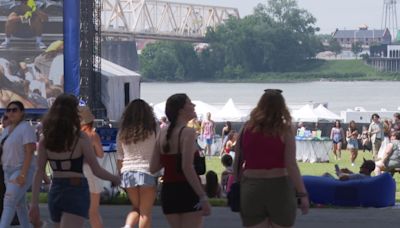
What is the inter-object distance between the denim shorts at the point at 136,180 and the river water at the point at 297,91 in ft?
351

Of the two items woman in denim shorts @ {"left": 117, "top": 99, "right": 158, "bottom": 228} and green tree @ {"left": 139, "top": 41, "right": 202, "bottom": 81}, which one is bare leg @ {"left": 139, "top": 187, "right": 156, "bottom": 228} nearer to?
woman in denim shorts @ {"left": 117, "top": 99, "right": 158, "bottom": 228}

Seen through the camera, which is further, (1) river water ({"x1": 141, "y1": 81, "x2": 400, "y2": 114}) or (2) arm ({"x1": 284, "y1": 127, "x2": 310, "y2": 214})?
(1) river water ({"x1": 141, "y1": 81, "x2": 400, "y2": 114})

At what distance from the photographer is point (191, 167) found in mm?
8789

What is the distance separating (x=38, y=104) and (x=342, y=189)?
21.3 meters

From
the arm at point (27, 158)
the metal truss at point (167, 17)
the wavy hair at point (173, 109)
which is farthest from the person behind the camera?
the metal truss at point (167, 17)

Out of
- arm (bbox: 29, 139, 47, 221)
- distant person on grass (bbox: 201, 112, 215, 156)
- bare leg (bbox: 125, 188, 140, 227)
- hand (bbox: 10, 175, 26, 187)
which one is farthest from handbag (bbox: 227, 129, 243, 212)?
distant person on grass (bbox: 201, 112, 215, 156)

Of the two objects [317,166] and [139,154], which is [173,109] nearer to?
[139,154]

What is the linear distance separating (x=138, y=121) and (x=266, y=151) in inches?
83.7

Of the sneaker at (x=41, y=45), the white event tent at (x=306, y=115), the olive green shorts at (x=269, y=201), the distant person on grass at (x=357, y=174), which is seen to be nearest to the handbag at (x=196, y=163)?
the olive green shorts at (x=269, y=201)

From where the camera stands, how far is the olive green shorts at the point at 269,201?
8.48 meters

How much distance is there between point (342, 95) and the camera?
148 m

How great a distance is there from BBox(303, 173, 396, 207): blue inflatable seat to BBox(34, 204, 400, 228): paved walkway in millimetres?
160

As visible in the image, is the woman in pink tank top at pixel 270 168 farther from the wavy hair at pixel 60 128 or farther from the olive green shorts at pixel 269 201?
the wavy hair at pixel 60 128

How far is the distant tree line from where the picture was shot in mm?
139250
